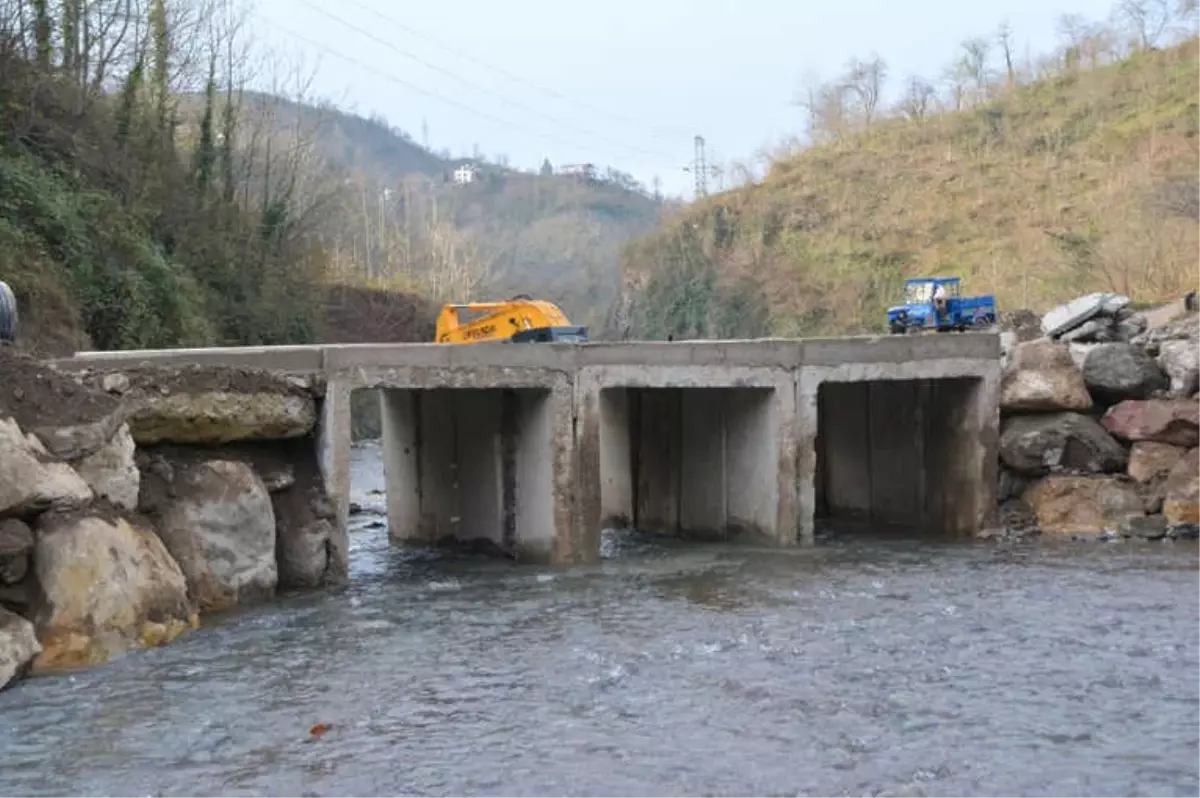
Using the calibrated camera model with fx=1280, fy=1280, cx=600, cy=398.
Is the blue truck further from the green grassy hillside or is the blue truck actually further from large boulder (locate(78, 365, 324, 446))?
the green grassy hillside

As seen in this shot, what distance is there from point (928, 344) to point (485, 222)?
79.6 meters

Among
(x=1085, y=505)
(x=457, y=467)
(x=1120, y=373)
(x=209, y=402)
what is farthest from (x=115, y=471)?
(x=1120, y=373)

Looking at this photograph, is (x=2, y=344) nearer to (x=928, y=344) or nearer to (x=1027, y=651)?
(x=1027, y=651)

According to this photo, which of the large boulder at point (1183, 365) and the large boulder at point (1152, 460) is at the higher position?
the large boulder at point (1183, 365)

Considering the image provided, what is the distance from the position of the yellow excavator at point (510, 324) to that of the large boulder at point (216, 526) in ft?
22.7

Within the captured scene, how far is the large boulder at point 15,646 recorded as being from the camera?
849 centimetres

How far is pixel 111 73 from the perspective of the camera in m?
27.5

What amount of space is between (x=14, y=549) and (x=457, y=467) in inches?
315

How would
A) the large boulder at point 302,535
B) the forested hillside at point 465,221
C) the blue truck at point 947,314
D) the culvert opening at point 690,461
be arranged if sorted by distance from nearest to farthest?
the large boulder at point 302,535 < the culvert opening at point 690,461 < the blue truck at point 947,314 < the forested hillside at point 465,221

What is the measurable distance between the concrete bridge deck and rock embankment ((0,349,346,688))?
0.49 m

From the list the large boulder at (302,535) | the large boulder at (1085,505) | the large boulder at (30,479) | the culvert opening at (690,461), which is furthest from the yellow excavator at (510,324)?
the large boulder at (30,479)

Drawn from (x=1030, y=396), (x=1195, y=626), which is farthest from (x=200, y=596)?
(x=1030, y=396)

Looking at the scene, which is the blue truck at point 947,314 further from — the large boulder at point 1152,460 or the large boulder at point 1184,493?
the large boulder at point 1184,493

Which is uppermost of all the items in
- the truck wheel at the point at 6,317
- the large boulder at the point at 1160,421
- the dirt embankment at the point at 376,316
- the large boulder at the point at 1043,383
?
the dirt embankment at the point at 376,316
